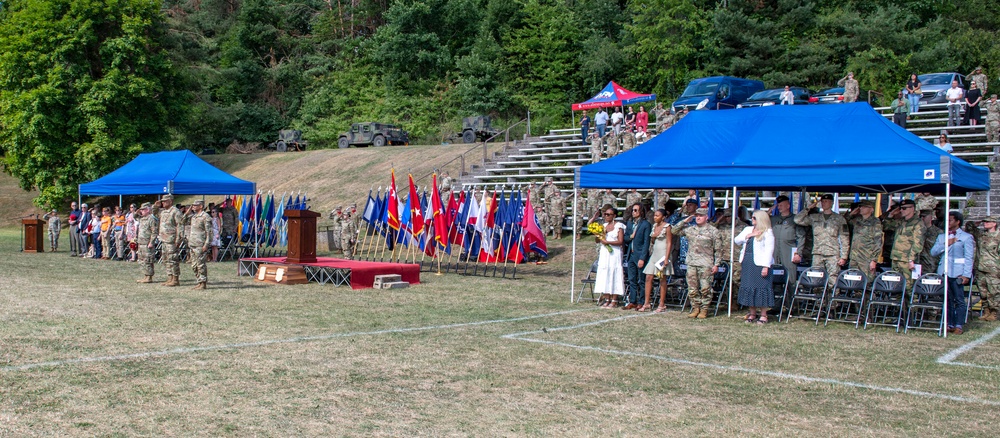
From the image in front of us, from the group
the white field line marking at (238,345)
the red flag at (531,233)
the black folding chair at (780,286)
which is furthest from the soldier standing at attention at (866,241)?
the red flag at (531,233)

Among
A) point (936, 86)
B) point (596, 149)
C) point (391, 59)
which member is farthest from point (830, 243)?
point (391, 59)

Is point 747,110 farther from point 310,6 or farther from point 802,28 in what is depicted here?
point 310,6

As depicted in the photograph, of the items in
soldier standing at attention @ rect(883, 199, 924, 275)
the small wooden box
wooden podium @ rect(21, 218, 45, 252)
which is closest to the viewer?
soldier standing at attention @ rect(883, 199, 924, 275)

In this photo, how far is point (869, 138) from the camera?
10930 mm

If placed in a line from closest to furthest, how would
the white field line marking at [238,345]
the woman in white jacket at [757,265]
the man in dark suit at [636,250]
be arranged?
the white field line marking at [238,345], the woman in white jacket at [757,265], the man in dark suit at [636,250]

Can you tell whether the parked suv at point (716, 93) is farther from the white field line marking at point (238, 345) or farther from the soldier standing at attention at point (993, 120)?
the white field line marking at point (238, 345)

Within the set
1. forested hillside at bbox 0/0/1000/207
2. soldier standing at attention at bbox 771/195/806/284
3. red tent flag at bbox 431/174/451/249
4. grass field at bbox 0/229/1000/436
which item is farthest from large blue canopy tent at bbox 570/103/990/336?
forested hillside at bbox 0/0/1000/207

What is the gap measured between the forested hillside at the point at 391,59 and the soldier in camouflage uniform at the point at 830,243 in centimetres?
2866

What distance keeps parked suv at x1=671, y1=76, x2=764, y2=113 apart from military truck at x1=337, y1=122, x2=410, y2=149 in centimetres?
1670

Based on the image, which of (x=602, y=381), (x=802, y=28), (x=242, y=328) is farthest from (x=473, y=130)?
(x=602, y=381)

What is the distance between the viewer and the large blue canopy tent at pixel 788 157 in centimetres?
1025

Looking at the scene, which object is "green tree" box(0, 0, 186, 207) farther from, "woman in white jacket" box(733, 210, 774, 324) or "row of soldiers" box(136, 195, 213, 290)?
"woman in white jacket" box(733, 210, 774, 324)

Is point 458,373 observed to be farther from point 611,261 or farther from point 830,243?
point 830,243

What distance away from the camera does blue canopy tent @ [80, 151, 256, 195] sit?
68.0ft
